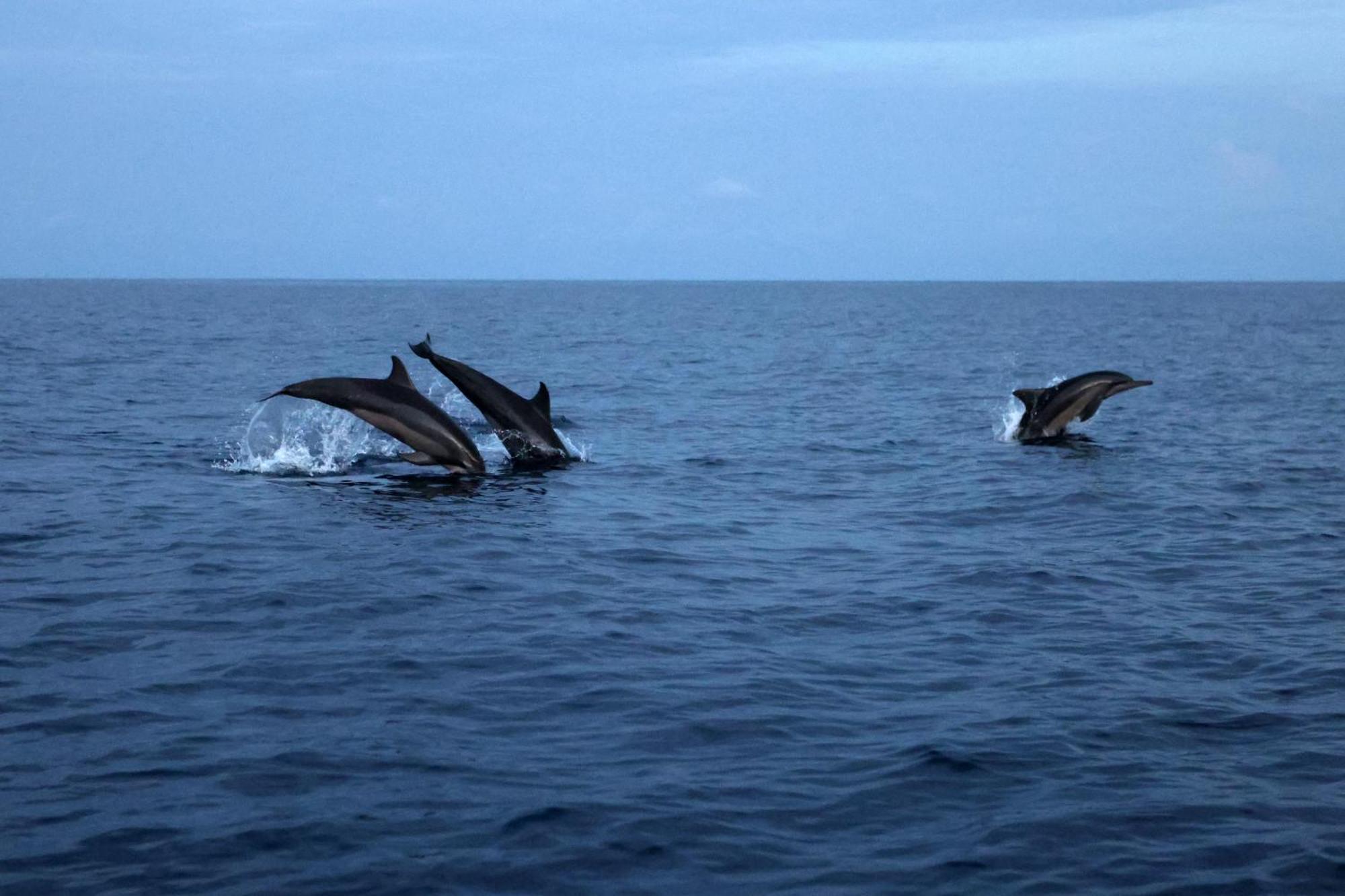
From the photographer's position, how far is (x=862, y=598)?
1112 cm

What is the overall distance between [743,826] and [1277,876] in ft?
7.52

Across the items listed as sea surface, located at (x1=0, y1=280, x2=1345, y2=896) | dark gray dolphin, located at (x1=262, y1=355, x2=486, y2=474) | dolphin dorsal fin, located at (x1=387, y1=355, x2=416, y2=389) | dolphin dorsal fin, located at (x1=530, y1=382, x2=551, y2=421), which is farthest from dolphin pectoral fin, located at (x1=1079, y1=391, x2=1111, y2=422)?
dolphin dorsal fin, located at (x1=387, y1=355, x2=416, y2=389)

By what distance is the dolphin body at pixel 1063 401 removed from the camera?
70.1 feet

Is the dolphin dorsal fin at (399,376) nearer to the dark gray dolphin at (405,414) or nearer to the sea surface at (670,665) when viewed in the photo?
the dark gray dolphin at (405,414)

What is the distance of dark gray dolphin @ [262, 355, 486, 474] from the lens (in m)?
16.3

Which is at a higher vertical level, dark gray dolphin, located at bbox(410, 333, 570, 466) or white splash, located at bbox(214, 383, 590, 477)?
dark gray dolphin, located at bbox(410, 333, 570, 466)

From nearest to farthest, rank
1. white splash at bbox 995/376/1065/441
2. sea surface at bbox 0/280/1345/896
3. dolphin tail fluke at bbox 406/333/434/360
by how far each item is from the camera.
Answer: sea surface at bbox 0/280/1345/896
dolphin tail fluke at bbox 406/333/434/360
white splash at bbox 995/376/1065/441

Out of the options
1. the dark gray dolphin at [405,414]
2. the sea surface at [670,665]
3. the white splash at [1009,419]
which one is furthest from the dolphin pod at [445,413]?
the white splash at [1009,419]

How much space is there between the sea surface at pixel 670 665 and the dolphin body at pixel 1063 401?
1.83 feet

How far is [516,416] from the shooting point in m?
18.2

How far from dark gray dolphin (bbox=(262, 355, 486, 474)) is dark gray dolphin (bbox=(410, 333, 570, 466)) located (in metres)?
0.93

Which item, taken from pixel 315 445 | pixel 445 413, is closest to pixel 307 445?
pixel 315 445

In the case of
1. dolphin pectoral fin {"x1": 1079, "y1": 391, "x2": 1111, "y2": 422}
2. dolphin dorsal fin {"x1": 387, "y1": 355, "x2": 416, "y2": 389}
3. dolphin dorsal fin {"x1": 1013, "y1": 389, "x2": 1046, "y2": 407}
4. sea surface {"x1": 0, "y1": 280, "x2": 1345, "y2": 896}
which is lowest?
sea surface {"x1": 0, "y1": 280, "x2": 1345, "y2": 896}

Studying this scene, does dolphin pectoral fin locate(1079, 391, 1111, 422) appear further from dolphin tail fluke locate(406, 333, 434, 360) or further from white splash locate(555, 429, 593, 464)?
dolphin tail fluke locate(406, 333, 434, 360)
